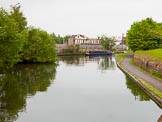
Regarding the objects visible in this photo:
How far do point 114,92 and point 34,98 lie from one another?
7.61m

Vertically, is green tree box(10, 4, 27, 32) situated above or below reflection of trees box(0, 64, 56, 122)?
above

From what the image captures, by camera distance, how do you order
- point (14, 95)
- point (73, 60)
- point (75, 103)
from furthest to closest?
point (73, 60) → point (14, 95) → point (75, 103)

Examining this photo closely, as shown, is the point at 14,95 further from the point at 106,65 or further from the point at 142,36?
the point at 142,36

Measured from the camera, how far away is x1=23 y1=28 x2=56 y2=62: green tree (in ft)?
243

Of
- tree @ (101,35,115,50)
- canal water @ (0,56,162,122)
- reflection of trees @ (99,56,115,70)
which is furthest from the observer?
tree @ (101,35,115,50)

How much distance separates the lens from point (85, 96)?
2959cm

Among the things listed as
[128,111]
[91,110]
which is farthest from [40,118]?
[128,111]

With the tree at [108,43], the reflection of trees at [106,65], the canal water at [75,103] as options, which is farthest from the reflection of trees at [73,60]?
the tree at [108,43]

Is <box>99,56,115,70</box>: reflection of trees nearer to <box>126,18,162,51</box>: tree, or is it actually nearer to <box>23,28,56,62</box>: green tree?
<box>126,18,162,51</box>: tree

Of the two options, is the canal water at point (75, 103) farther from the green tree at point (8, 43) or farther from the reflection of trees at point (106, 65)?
the reflection of trees at point (106, 65)

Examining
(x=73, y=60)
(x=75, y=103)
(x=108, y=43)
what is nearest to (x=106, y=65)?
(x=73, y=60)

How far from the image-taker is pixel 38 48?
74750mm

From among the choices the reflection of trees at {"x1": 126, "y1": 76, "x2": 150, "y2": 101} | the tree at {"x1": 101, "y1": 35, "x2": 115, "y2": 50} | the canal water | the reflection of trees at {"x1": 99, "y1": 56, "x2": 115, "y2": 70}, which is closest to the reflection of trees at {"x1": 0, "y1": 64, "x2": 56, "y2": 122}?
the canal water

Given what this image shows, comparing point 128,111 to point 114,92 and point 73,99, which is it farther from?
point 114,92
